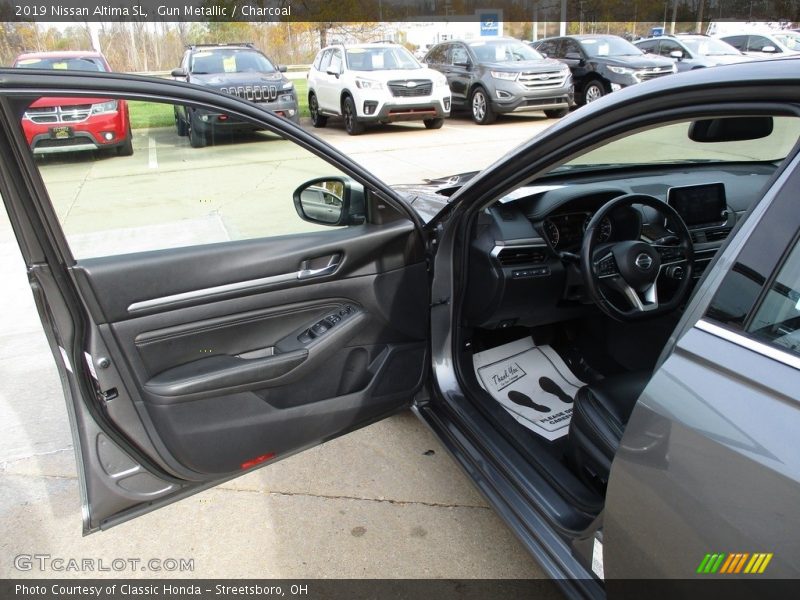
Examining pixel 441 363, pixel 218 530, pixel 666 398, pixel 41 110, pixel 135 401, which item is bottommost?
pixel 218 530

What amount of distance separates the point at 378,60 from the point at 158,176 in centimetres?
1076

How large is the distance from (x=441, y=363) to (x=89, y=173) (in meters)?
1.45

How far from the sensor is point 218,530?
244cm

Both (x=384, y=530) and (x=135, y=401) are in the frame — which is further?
(x=384, y=530)

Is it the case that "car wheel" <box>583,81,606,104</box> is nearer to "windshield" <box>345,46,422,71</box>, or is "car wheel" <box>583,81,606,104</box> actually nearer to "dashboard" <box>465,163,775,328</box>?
"windshield" <box>345,46,422,71</box>

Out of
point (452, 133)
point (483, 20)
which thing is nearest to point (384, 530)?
point (452, 133)

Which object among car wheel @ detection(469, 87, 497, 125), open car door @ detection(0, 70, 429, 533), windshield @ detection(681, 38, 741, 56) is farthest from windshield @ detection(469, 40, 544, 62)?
open car door @ detection(0, 70, 429, 533)

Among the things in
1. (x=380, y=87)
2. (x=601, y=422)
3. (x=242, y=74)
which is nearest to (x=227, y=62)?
(x=242, y=74)

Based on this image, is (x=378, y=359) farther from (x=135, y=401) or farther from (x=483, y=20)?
(x=483, y=20)

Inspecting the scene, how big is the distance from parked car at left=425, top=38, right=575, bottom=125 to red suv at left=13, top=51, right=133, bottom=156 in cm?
1113

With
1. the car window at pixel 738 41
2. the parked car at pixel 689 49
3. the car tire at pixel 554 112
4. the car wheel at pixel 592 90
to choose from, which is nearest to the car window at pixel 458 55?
the car tire at pixel 554 112

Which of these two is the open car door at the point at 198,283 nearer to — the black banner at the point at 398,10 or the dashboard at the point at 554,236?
the dashboard at the point at 554,236

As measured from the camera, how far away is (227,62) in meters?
11.2

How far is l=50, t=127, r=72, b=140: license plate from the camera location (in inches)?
71.8
